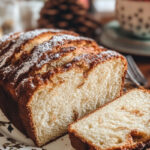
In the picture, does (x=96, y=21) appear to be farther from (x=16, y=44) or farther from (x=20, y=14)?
(x=16, y=44)

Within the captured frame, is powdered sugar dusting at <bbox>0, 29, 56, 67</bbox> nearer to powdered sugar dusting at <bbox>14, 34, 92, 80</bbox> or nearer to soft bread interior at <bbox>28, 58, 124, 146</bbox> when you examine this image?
powdered sugar dusting at <bbox>14, 34, 92, 80</bbox>

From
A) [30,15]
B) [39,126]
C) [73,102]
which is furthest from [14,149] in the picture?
[30,15]

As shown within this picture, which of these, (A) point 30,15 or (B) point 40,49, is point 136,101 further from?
→ (A) point 30,15

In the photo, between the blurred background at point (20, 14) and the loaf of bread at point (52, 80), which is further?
the blurred background at point (20, 14)

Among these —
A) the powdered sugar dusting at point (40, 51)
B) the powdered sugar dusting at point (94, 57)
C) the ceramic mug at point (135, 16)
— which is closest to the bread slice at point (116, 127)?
the powdered sugar dusting at point (94, 57)

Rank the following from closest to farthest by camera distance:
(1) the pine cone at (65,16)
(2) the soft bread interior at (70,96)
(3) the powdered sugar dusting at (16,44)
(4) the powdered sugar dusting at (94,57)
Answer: (2) the soft bread interior at (70,96) → (4) the powdered sugar dusting at (94,57) → (3) the powdered sugar dusting at (16,44) → (1) the pine cone at (65,16)

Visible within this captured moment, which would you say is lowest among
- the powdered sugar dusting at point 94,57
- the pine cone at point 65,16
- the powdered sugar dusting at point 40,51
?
the pine cone at point 65,16

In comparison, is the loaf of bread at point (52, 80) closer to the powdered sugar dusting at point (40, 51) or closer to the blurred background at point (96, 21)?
the powdered sugar dusting at point (40, 51)
